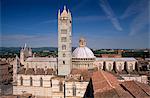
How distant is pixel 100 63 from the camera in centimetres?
3569

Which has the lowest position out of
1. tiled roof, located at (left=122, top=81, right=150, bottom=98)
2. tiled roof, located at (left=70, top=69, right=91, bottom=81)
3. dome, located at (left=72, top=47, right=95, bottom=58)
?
tiled roof, located at (left=122, top=81, right=150, bottom=98)

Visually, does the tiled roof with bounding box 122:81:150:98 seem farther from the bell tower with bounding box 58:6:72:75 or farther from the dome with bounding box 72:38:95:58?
the bell tower with bounding box 58:6:72:75

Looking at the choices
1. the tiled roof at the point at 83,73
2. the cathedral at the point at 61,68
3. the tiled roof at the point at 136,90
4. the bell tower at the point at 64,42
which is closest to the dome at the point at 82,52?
the cathedral at the point at 61,68

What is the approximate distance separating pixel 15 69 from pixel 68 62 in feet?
23.9

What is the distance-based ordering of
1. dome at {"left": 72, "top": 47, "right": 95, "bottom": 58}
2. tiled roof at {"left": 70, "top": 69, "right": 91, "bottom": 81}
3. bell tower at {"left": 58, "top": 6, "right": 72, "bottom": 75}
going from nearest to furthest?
tiled roof at {"left": 70, "top": 69, "right": 91, "bottom": 81} < bell tower at {"left": 58, "top": 6, "right": 72, "bottom": 75} < dome at {"left": 72, "top": 47, "right": 95, "bottom": 58}

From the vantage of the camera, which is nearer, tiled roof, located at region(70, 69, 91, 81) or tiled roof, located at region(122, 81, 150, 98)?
tiled roof, located at region(122, 81, 150, 98)

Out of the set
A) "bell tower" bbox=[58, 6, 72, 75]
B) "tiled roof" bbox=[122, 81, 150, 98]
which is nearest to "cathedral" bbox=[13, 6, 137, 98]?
"bell tower" bbox=[58, 6, 72, 75]

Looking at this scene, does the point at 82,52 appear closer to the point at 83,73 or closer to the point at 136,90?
the point at 83,73

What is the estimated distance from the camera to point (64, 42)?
26.9 meters

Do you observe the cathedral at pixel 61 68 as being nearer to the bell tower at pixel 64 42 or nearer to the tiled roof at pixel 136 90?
the bell tower at pixel 64 42

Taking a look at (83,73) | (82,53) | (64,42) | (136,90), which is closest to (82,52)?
(82,53)

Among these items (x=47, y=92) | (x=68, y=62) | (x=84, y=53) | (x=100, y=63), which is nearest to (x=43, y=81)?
(x=47, y=92)

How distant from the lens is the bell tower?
26.6 m

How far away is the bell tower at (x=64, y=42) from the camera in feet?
87.4
